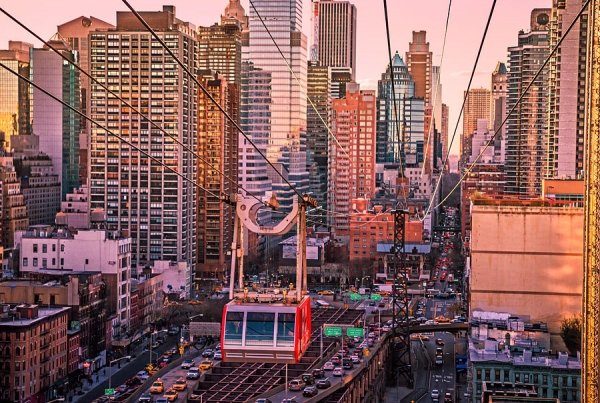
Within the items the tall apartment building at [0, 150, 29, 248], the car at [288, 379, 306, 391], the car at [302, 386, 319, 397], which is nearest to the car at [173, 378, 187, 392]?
the car at [288, 379, 306, 391]

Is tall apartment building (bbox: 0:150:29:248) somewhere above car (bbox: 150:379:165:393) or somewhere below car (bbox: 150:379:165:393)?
above

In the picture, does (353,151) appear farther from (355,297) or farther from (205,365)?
(205,365)

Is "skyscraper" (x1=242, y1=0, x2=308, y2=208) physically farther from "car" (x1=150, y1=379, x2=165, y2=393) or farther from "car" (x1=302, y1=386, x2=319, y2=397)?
"car" (x1=150, y1=379, x2=165, y2=393)

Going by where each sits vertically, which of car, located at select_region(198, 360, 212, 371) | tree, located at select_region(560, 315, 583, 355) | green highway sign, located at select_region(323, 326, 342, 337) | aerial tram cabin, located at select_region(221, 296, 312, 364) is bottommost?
car, located at select_region(198, 360, 212, 371)

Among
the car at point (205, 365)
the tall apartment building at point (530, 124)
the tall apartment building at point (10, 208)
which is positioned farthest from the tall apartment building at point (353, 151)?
the car at point (205, 365)

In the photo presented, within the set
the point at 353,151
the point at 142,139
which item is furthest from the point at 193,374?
the point at 353,151

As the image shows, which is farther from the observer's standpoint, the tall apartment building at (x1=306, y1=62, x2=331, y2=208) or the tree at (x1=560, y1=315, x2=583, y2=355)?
the tall apartment building at (x1=306, y1=62, x2=331, y2=208)

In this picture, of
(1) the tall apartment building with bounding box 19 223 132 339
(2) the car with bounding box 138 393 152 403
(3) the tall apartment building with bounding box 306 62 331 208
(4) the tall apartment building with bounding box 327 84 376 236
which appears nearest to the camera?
(2) the car with bounding box 138 393 152 403
